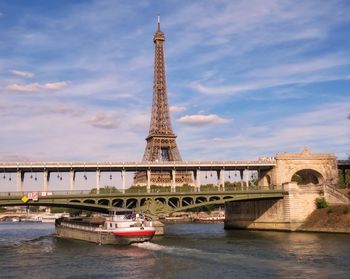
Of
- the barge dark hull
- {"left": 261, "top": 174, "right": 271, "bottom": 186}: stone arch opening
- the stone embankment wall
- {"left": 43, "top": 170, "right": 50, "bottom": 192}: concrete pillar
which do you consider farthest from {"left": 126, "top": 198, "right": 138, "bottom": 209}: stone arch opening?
{"left": 261, "top": 174, "right": 271, "bottom": 186}: stone arch opening

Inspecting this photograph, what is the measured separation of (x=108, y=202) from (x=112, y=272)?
41474 millimetres

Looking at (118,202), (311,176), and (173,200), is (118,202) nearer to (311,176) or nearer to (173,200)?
(173,200)

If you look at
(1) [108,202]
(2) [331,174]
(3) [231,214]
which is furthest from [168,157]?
(1) [108,202]

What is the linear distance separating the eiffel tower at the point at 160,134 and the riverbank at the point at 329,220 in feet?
Result: 208

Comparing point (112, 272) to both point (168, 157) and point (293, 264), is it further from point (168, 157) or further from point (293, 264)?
point (168, 157)

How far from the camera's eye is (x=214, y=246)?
66938 mm

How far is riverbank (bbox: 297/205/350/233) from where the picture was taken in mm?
83000

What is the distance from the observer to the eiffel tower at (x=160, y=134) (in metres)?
155

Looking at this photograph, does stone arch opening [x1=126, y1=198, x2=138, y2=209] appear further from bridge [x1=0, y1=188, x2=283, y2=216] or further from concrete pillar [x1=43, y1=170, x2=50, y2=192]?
concrete pillar [x1=43, y1=170, x2=50, y2=192]

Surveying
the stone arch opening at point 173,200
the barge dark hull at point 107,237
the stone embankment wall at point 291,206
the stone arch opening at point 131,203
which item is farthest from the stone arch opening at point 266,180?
the barge dark hull at point 107,237

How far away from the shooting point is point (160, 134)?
159m

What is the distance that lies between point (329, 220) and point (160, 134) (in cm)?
7994

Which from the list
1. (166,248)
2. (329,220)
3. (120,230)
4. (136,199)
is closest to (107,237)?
(120,230)

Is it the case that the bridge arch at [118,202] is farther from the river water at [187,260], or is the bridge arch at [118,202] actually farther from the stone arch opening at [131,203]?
the river water at [187,260]
